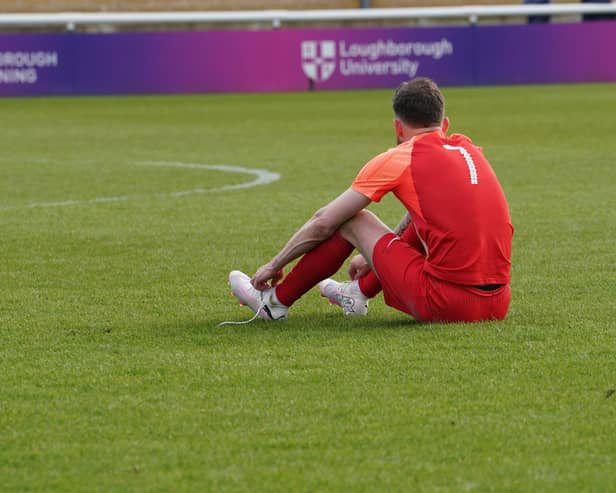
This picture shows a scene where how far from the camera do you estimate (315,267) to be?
6.48 m

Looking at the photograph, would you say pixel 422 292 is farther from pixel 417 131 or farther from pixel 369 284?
pixel 417 131

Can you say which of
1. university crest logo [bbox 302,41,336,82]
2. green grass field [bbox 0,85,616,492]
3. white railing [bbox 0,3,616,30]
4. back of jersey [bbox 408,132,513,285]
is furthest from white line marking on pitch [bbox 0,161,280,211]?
white railing [bbox 0,3,616,30]

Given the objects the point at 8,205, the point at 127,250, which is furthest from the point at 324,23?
the point at 127,250

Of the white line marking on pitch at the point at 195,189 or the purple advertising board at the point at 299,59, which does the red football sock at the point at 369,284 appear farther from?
the purple advertising board at the point at 299,59

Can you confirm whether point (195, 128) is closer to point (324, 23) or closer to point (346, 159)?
point (346, 159)

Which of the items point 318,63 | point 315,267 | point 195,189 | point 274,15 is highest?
point 315,267

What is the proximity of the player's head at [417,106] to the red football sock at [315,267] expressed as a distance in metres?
0.56

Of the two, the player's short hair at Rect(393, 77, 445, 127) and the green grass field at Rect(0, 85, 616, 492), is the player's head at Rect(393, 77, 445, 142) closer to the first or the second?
the player's short hair at Rect(393, 77, 445, 127)

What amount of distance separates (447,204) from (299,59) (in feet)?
81.8

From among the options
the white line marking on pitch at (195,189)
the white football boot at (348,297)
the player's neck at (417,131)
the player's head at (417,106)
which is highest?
the player's head at (417,106)

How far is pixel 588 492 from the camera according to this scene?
404cm

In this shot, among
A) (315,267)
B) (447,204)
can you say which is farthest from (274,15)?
(447,204)

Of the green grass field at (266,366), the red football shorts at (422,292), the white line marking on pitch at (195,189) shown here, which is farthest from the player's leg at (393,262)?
the white line marking on pitch at (195,189)

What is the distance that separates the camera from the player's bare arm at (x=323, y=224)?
6270 mm
